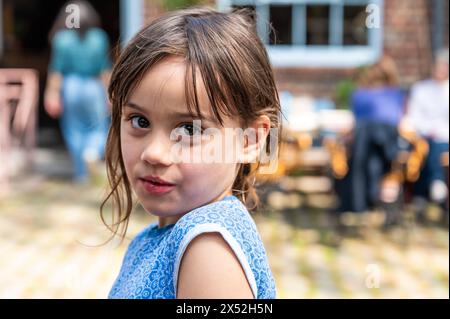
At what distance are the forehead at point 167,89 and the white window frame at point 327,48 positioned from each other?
26.6 ft

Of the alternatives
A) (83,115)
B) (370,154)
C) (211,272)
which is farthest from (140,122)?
(83,115)

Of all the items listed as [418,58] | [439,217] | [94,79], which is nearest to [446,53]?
[439,217]

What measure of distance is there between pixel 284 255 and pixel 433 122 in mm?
1951

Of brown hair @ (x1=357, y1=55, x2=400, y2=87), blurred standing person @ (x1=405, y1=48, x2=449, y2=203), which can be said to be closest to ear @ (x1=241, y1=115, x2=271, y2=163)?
blurred standing person @ (x1=405, y1=48, x2=449, y2=203)

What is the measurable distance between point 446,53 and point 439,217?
152cm

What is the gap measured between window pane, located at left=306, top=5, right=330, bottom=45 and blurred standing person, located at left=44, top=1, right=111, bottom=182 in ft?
9.11

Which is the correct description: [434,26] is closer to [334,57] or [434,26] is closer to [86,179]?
[334,57]

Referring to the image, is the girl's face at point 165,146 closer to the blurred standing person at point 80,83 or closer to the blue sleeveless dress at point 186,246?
the blue sleeveless dress at point 186,246

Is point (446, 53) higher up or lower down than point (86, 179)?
higher up

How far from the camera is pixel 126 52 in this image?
1456 mm

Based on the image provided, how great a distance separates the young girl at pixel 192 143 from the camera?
48.6 inches

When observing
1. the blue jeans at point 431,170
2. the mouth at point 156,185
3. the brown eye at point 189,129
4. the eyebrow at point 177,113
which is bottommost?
the blue jeans at point 431,170

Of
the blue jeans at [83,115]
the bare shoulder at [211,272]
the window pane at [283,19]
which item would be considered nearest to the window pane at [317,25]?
the window pane at [283,19]
